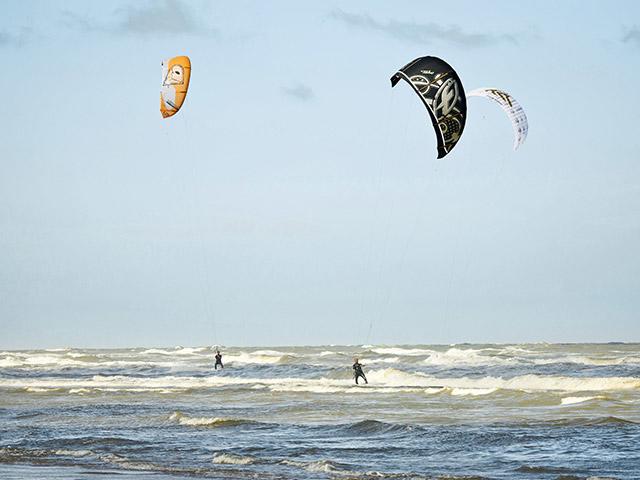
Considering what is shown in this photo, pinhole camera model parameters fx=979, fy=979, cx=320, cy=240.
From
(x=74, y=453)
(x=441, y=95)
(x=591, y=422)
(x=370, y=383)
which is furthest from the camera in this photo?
(x=370, y=383)

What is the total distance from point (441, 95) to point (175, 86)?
370 inches

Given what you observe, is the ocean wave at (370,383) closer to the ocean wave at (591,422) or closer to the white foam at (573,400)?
the white foam at (573,400)

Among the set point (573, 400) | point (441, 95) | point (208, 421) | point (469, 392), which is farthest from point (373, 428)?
point (469, 392)

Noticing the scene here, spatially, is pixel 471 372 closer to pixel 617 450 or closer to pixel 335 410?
pixel 335 410

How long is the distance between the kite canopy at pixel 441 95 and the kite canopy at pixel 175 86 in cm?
845

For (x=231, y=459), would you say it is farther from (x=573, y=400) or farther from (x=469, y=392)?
(x=469, y=392)

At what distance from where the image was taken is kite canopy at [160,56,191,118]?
2614cm

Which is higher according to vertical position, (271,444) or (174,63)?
(174,63)

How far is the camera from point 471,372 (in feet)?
143

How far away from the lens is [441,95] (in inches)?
760

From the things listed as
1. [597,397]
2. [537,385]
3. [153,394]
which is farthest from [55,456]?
[537,385]

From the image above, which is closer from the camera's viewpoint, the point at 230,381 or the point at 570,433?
the point at 570,433

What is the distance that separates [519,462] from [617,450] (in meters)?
2.02

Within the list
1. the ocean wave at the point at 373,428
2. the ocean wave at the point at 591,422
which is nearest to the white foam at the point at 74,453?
the ocean wave at the point at 373,428
